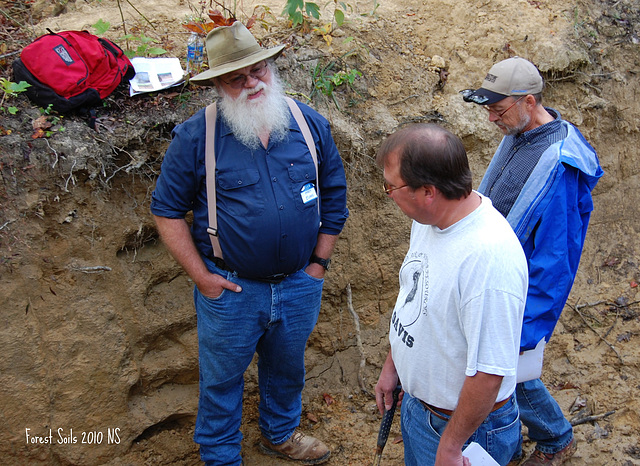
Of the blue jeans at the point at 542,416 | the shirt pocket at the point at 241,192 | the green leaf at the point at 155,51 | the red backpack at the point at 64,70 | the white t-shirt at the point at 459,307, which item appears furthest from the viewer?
the green leaf at the point at 155,51

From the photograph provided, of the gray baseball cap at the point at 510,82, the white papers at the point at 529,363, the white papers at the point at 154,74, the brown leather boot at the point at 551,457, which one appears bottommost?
the brown leather boot at the point at 551,457

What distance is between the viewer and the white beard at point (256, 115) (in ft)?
9.32

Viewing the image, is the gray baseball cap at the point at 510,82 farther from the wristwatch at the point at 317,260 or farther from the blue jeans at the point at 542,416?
the blue jeans at the point at 542,416

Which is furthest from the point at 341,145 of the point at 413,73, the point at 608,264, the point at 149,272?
the point at 608,264

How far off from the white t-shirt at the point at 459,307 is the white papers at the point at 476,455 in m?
0.18

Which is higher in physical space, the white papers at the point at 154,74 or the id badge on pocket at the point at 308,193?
the white papers at the point at 154,74

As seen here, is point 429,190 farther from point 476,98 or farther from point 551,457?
point 551,457

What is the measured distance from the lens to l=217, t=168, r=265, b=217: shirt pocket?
2.79 meters

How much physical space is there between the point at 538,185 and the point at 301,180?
1190mm

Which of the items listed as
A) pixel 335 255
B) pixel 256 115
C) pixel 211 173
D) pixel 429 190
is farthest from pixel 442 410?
pixel 335 255

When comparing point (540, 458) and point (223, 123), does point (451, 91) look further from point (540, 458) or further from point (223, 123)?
point (540, 458)

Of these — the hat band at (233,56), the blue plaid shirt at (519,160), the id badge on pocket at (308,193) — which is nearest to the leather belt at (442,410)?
the blue plaid shirt at (519,160)

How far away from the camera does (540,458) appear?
130 inches

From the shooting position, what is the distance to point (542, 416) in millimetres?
3117
